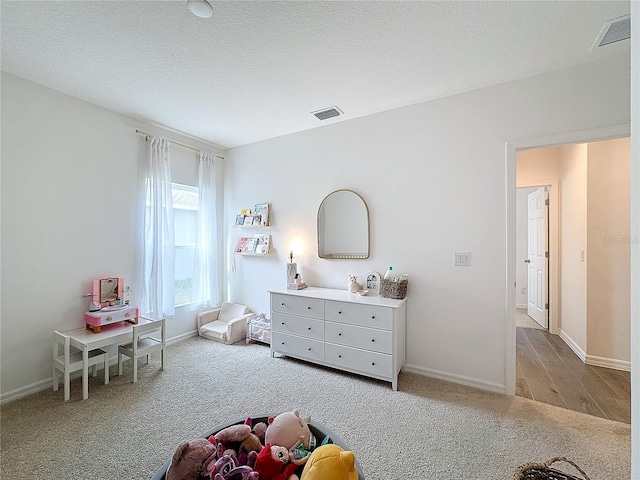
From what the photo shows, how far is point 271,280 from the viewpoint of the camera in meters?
3.71

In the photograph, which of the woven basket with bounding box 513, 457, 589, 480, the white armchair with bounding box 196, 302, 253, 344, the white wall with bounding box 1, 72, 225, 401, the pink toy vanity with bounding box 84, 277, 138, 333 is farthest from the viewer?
the white armchair with bounding box 196, 302, 253, 344

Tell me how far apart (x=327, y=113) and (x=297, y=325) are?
7.42 ft

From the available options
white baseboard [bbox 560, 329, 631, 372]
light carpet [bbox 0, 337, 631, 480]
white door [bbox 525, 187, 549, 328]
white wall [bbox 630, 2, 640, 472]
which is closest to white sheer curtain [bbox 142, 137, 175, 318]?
light carpet [bbox 0, 337, 631, 480]

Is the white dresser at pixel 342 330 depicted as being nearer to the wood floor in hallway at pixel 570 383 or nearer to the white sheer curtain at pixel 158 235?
the wood floor in hallway at pixel 570 383

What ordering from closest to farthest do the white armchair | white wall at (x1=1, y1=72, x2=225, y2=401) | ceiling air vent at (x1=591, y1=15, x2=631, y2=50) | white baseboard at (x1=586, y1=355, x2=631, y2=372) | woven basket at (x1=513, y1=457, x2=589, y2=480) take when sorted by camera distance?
1. woven basket at (x1=513, y1=457, x2=589, y2=480)
2. ceiling air vent at (x1=591, y1=15, x2=631, y2=50)
3. white wall at (x1=1, y1=72, x2=225, y2=401)
4. white baseboard at (x1=586, y1=355, x2=631, y2=372)
5. the white armchair

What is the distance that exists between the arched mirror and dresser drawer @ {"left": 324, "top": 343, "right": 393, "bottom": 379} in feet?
3.19

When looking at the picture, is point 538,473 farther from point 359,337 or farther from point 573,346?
point 573,346

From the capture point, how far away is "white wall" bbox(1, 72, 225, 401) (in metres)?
2.27

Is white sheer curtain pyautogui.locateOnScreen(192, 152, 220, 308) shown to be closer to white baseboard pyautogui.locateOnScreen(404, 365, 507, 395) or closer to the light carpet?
the light carpet

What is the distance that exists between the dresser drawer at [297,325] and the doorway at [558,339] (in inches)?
65.6

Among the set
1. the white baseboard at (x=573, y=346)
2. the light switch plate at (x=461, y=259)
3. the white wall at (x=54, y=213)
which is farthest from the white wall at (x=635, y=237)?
the white wall at (x=54, y=213)

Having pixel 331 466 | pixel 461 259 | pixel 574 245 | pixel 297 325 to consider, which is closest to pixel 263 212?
pixel 297 325

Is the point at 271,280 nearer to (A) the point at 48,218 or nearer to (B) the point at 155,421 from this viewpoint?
(B) the point at 155,421

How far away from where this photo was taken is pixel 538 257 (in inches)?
164
